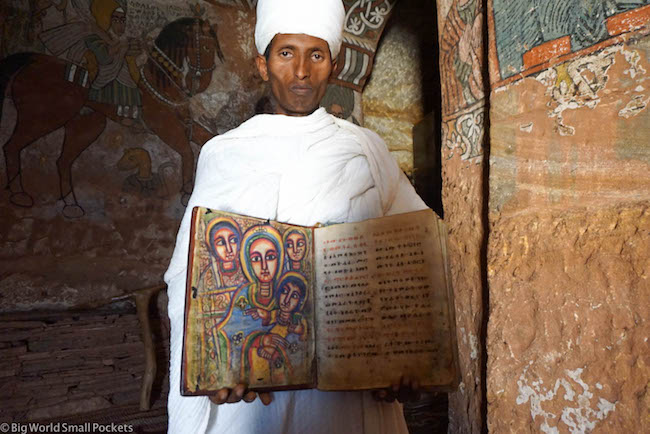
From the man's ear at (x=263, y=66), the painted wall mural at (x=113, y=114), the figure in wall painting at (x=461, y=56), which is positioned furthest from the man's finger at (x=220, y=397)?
the painted wall mural at (x=113, y=114)

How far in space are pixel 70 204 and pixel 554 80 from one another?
3.27 m

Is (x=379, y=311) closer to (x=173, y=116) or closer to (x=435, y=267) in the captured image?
(x=435, y=267)

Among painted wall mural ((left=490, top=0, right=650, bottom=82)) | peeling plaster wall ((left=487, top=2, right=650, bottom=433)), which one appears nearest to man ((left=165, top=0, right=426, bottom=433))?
peeling plaster wall ((left=487, top=2, right=650, bottom=433))

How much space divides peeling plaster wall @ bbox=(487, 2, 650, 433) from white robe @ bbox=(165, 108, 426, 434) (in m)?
0.47

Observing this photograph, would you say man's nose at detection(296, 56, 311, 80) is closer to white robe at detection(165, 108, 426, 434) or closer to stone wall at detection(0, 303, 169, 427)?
white robe at detection(165, 108, 426, 434)

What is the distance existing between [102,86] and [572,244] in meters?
3.51

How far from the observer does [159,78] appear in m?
3.37

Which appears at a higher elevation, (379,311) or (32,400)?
(379,311)

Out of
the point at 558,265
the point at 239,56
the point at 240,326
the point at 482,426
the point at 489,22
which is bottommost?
the point at 482,426

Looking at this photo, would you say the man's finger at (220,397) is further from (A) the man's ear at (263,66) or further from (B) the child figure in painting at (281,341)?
Result: (A) the man's ear at (263,66)

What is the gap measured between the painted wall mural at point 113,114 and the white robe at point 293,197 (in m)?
2.39

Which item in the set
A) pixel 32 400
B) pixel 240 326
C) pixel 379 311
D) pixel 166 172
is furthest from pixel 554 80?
pixel 32 400

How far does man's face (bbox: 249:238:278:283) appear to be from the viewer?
834 mm

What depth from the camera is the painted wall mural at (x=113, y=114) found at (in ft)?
9.40
